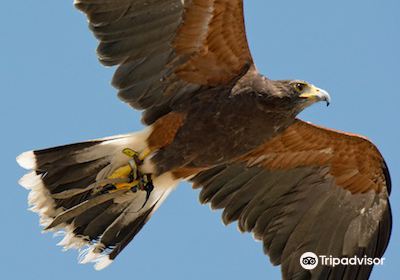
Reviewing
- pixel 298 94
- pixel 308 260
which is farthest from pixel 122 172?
pixel 308 260

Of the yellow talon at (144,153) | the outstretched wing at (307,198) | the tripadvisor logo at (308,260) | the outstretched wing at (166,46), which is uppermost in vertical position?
the outstretched wing at (166,46)

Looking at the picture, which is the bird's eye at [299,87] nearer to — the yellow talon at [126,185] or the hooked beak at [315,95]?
the hooked beak at [315,95]

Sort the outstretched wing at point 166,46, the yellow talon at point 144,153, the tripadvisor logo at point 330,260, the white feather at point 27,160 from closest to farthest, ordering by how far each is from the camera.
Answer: the outstretched wing at point 166,46
the white feather at point 27,160
the yellow talon at point 144,153
the tripadvisor logo at point 330,260

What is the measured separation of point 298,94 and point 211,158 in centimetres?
121

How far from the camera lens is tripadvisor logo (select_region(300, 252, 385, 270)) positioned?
34.3ft

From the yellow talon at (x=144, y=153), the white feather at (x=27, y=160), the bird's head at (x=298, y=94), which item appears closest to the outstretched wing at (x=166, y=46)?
the yellow talon at (x=144, y=153)

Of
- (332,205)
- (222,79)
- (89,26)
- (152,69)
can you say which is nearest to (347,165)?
(332,205)

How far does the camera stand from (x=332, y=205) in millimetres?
10805

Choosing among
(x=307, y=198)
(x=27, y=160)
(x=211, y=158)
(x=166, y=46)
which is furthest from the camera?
(x=307, y=198)

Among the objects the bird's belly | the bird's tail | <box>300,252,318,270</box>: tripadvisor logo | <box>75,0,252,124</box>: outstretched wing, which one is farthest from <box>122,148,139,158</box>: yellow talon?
<box>300,252,318,270</box>: tripadvisor logo

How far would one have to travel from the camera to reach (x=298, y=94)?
938cm

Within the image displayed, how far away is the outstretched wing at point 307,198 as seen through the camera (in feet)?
34.3

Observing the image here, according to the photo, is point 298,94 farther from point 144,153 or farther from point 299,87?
point 144,153

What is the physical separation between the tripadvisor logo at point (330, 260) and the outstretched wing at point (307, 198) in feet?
0.17
